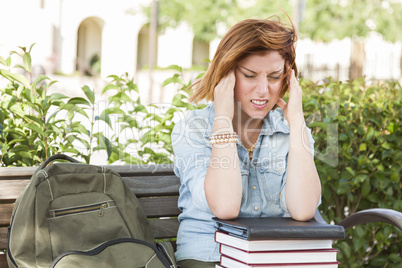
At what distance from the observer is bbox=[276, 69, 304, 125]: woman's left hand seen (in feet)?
7.16

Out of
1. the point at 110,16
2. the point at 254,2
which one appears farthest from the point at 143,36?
the point at 254,2

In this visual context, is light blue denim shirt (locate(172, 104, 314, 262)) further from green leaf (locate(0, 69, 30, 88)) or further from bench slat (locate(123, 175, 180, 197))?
green leaf (locate(0, 69, 30, 88))

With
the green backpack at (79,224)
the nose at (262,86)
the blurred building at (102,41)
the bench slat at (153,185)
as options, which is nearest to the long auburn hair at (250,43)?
the nose at (262,86)

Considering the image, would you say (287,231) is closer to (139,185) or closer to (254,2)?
(139,185)

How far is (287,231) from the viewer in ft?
5.57

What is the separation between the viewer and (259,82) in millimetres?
2146

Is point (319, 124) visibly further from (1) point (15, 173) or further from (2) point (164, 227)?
(1) point (15, 173)

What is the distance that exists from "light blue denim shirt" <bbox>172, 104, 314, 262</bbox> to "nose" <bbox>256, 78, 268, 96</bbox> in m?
0.22

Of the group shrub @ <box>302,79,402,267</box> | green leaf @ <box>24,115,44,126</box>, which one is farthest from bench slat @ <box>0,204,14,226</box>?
shrub @ <box>302,79,402,267</box>

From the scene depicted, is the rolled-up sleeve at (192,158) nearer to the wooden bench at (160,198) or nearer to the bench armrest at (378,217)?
the wooden bench at (160,198)

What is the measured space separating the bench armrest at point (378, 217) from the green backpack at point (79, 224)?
90 centimetres

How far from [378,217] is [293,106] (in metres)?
0.62

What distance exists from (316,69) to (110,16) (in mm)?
10735

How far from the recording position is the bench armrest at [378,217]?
2.22 metres
